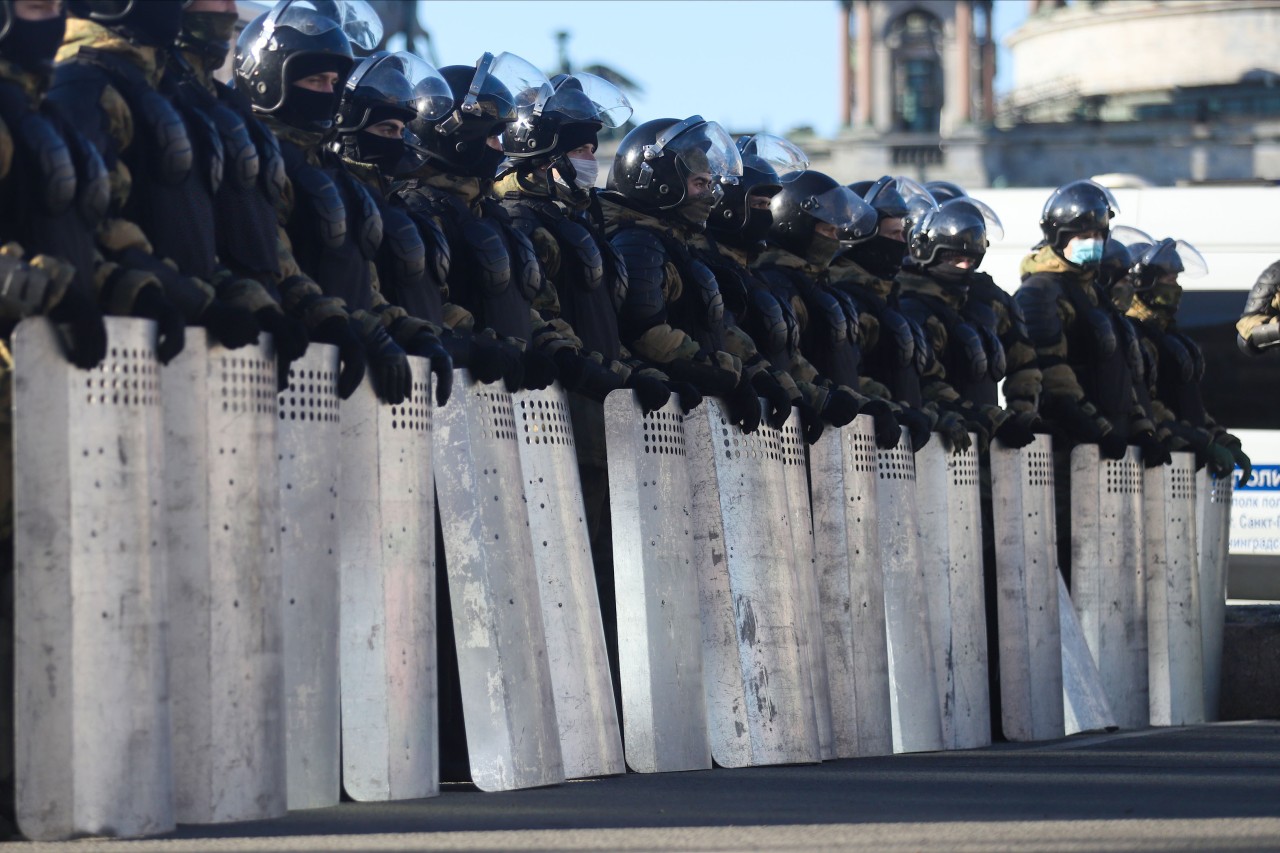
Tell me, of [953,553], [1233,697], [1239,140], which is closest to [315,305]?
[953,553]

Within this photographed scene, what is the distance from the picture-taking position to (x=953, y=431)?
1102 cm

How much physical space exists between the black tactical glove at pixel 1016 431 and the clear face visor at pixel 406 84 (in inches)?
147

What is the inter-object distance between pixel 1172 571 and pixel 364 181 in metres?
5.82

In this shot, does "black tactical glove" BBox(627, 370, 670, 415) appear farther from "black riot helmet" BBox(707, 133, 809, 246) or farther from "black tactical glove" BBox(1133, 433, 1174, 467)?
"black tactical glove" BBox(1133, 433, 1174, 467)

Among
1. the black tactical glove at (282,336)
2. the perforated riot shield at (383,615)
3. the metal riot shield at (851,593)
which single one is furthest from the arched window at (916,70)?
the black tactical glove at (282,336)

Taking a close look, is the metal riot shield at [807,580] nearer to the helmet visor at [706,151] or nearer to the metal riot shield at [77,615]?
the helmet visor at [706,151]

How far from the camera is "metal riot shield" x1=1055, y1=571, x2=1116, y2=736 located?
1191 cm

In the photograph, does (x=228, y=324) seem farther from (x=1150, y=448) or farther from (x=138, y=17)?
(x=1150, y=448)

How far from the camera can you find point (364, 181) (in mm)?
8406

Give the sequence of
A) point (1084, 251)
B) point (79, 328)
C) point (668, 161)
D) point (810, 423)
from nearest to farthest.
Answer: point (79, 328), point (668, 161), point (810, 423), point (1084, 251)

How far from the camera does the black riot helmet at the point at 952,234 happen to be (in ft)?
39.8

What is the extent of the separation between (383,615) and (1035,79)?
2299 inches

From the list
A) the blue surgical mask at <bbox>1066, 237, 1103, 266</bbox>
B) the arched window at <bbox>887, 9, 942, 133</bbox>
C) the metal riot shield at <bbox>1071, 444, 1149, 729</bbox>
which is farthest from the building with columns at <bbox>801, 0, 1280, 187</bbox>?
the metal riot shield at <bbox>1071, 444, 1149, 729</bbox>

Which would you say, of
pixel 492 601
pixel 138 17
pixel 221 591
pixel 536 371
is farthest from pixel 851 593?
pixel 138 17
